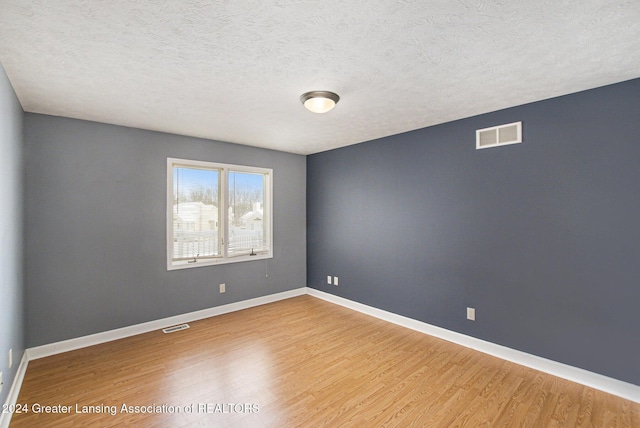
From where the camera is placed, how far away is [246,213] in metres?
4.73

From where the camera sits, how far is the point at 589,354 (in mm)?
2535

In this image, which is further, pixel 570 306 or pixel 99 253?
pixel 99 253

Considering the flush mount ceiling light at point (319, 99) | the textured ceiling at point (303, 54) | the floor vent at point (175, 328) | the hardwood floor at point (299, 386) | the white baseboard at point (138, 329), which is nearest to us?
the textured ceiling at point (303, 54)

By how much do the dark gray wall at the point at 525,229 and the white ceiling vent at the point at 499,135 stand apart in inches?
2.5

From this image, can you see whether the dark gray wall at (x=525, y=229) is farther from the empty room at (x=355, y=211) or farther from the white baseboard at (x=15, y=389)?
the white baseboard at (x=15, y=389)

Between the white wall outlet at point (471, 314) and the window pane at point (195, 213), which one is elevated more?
the window pane at point (195, 213)

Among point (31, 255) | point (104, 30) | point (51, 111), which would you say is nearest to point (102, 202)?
point (31, 255)

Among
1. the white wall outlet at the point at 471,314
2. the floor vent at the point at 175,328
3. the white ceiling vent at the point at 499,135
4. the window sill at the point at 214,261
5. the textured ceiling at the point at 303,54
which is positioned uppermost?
the textured ceiling at the point at 303,54

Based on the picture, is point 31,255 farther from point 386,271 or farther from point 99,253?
point 386,271

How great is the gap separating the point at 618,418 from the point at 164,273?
467 centimetres

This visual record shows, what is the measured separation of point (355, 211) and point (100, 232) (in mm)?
3388

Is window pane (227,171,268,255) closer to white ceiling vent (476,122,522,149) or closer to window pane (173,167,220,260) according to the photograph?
window pane (173,167,220,260)

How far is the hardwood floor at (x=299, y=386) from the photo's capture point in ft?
6.97

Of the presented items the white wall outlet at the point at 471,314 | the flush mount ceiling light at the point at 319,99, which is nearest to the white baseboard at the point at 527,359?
the white wall outlet at the point at 471,314
